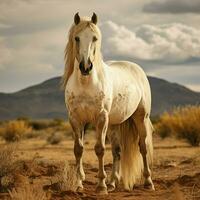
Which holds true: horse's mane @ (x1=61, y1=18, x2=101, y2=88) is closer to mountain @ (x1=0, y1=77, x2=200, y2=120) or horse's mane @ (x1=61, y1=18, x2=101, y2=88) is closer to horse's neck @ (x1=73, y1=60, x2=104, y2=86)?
horse's neck @ (x1=73, y1=60, x2=104, y2=86)

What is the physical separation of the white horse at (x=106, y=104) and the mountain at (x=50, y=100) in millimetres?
125097

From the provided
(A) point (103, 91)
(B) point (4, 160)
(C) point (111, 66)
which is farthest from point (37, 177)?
(A) point (103, 91)

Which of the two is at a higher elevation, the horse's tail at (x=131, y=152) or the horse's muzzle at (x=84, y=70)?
the horse's muzzle at (x=84, y=70)

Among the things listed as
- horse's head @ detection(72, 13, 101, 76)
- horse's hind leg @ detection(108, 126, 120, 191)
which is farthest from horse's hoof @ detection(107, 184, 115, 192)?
horse's head @ detection(72, 13, 101, 76)

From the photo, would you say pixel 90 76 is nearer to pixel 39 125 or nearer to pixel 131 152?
pixel 131 152

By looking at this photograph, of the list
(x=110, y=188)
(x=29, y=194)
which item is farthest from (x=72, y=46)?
(x=29, y=194)

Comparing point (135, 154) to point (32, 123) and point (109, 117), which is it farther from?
point (32, 123)

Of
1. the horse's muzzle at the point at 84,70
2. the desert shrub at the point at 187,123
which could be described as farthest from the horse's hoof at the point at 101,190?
the desert shrub at the point at 187,123

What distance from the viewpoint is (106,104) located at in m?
9.30

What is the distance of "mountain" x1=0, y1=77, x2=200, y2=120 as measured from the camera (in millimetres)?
147500

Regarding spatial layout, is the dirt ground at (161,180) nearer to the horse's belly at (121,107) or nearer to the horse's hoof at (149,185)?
the horse's hoof at (149,185)

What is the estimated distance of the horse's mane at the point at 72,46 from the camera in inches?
359

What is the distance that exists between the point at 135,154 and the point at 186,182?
110cm

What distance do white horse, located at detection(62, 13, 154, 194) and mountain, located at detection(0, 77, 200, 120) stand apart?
4925 inches
